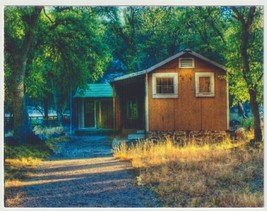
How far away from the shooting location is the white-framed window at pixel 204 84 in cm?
1828

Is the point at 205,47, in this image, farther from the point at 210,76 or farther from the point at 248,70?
the point at 248,70

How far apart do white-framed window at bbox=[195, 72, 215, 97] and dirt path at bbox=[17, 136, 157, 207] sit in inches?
256

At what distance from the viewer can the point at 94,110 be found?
2650cm

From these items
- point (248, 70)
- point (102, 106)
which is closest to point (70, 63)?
point (248, 70)

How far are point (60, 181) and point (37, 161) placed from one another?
318 cm

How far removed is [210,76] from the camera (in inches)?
721

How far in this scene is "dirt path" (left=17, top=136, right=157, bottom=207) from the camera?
807 centimetres

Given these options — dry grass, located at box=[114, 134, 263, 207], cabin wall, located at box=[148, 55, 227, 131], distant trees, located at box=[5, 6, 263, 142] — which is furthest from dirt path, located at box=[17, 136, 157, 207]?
cabin wall, located at box=[148, 55, 227, 131]

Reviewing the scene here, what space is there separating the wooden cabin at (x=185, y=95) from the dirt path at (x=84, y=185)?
16.9 feet

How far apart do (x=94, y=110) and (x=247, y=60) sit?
13.8 meters

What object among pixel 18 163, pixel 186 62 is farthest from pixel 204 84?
pixel 18 163

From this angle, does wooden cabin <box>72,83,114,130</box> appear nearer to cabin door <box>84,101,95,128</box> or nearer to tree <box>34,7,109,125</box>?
cabin door <box>84,101,95,128</box>

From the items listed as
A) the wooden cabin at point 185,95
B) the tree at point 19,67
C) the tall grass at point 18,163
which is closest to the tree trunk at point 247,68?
the wooden cabin at point 185,95

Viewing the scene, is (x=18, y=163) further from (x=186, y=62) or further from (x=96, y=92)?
(x=96, y=92)
